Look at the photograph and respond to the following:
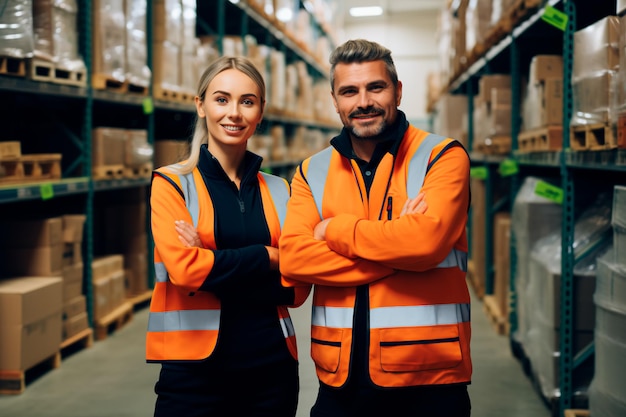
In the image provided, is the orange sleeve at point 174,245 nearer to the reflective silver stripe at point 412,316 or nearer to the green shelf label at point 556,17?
the reflective silver stripe at point 412,316

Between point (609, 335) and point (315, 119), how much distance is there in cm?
1040

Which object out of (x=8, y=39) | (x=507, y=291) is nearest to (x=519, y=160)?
(x=507, y=291)

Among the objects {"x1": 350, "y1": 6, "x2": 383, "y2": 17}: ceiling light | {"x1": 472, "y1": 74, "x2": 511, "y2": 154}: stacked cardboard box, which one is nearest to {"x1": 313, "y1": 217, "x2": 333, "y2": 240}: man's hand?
{"x1": 472, "y1": 74, "x2": 511, "y2": 154}: stacked cardboard box

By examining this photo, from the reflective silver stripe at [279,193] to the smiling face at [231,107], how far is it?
0.20m

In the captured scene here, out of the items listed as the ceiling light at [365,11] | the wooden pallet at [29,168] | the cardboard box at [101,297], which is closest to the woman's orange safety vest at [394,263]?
the wooden pallet at [29,168]

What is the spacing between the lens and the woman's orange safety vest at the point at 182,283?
217 centimetres

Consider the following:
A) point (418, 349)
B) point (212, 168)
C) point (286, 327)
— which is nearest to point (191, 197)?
point (212, 168)

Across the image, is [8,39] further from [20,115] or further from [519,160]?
[519,160]

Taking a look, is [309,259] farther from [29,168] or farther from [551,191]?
[29,168]

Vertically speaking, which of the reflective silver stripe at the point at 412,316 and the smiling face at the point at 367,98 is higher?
the smiling face at the point at 367,98

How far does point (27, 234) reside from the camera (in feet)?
15.5

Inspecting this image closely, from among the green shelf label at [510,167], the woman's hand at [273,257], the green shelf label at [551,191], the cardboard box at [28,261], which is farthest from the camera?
the green shelf label at [510,167]

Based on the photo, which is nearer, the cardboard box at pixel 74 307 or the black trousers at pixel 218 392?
the black trousers at pixel 218 392

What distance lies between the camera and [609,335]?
3.00 meters
